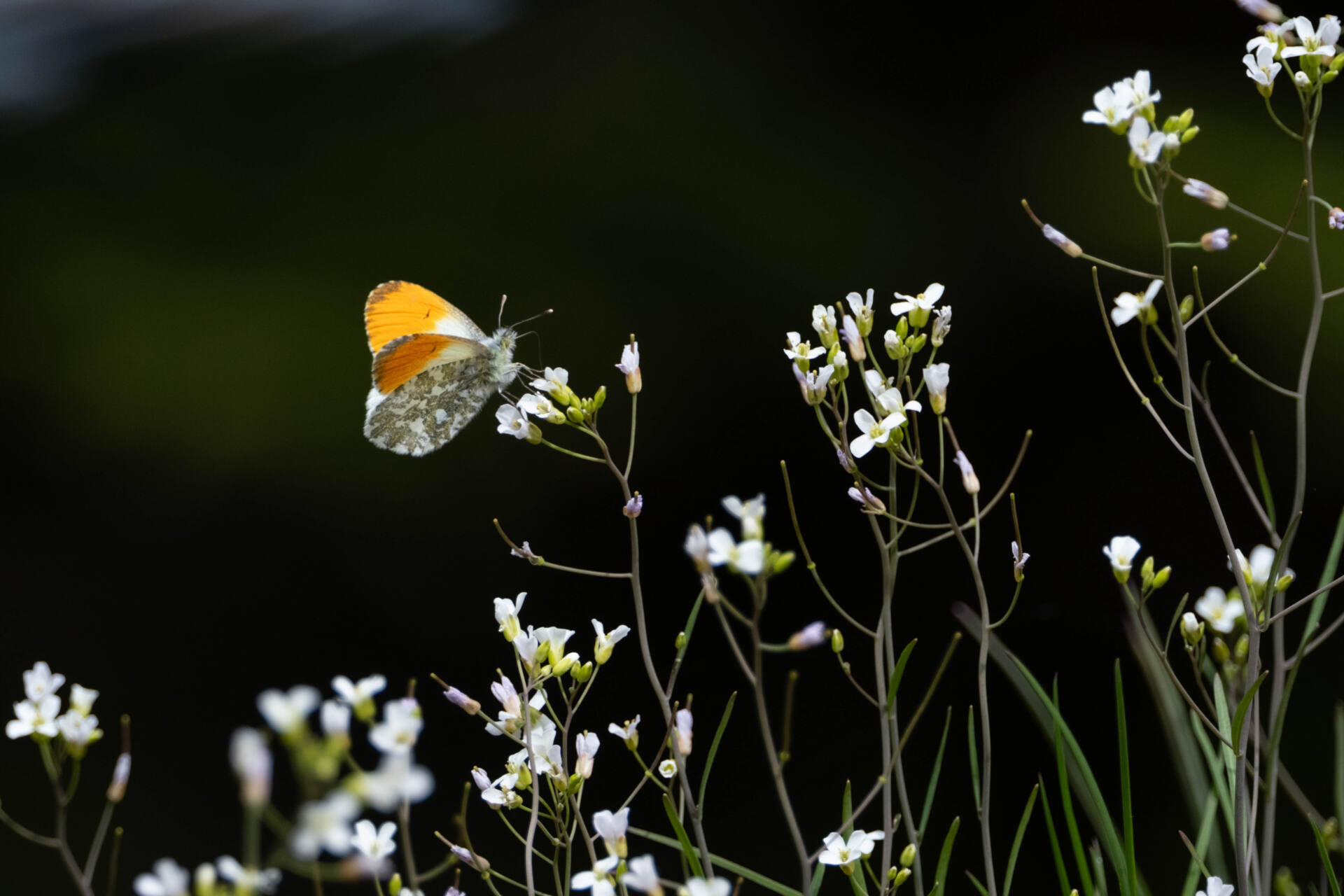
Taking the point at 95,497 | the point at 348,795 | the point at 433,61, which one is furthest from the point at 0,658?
the point at 348,795

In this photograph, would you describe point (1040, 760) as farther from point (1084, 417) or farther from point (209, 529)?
point (209, 529)

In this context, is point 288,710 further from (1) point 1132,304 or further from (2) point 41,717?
(1) point 1132,304

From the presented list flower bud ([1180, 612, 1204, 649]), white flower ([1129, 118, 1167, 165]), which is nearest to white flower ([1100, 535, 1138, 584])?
flower bud ([1180, 612, 1204, 649])

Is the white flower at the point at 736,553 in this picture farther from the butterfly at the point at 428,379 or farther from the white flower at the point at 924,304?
the butterfly at the point at 428,379

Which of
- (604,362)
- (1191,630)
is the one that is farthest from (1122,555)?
(604,362)

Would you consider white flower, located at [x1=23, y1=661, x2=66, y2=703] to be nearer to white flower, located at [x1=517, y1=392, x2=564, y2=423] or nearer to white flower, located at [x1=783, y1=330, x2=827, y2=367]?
white flower, located at [x1=517, y1=392, x2=564, y2=423]
